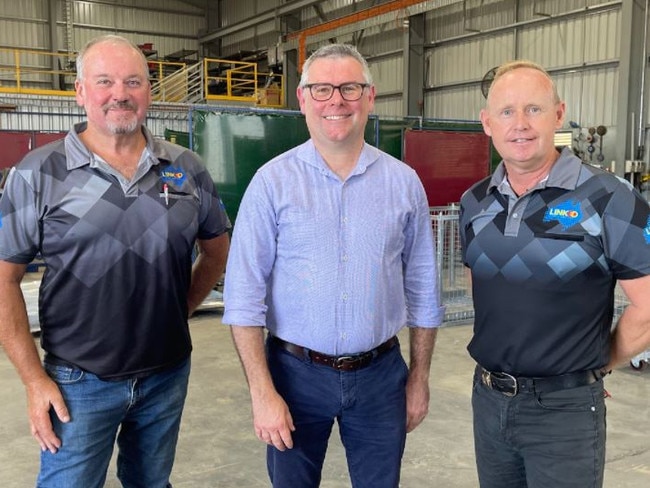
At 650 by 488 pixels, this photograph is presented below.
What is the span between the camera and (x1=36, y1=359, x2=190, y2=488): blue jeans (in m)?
2.06

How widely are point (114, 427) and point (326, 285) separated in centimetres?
89

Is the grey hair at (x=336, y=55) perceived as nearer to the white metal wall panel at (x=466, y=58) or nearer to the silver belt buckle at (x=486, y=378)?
the silver belt buckle at (x=486, y=378)

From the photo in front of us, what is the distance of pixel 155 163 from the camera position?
84.9 inches

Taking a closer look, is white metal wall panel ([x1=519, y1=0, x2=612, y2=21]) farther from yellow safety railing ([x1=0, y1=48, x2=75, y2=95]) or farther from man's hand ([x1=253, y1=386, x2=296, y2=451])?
yellow safety railing ([x1=0, y1=48, x2=75, y2=95])

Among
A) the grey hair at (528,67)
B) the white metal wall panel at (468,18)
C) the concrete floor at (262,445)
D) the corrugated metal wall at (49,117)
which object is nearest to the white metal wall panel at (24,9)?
the corrugated metal wall at (49,117)

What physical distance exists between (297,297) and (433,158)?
26.7 feet

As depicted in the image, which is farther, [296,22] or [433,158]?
[296,22]

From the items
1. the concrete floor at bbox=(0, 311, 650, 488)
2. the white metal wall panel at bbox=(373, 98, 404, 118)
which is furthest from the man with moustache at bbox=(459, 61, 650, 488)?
the white metal wall panel at bbox=(373, 98, 404, 118)

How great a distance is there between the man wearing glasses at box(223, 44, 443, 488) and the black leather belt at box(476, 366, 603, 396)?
0.35m

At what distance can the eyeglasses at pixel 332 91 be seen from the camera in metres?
1.94

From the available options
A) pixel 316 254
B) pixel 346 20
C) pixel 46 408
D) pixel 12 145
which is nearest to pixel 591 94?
pixel 346 20

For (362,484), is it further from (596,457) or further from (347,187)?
(347,187)

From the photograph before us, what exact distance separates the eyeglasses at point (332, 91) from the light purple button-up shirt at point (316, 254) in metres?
0.17

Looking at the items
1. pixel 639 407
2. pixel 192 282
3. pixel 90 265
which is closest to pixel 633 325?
pixel 192 282
